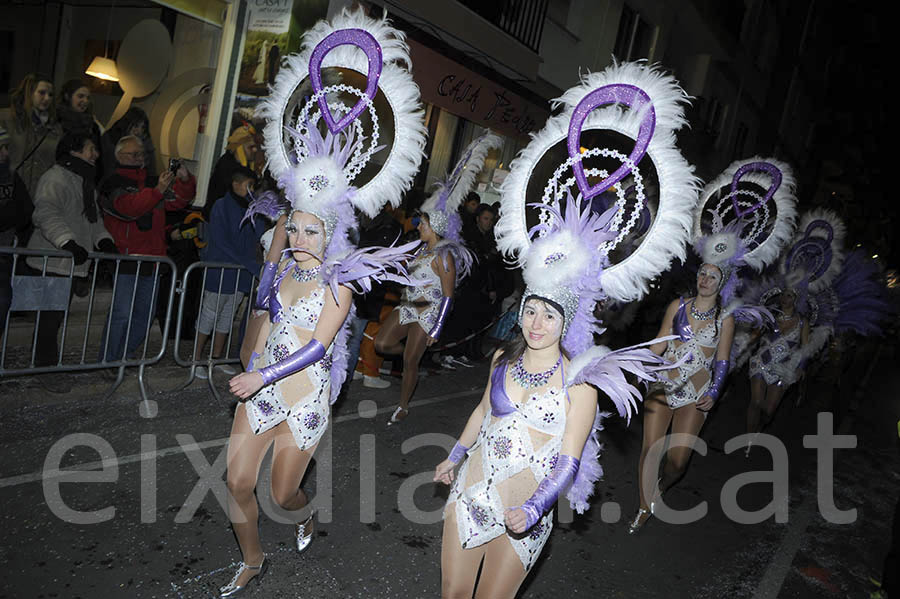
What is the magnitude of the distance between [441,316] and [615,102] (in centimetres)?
345

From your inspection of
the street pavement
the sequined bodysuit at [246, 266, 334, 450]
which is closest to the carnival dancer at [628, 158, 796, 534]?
the street pavement

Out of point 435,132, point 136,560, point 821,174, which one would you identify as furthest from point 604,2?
point 821,174

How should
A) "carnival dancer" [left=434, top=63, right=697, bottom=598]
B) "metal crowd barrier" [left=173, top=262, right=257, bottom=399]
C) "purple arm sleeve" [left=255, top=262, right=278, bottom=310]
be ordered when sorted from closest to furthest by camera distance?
"carnival dancer" [left=434, top=63, right=697, bottom=598] → "purple arm sleeve" [left=255, top=262, right=278, bottom=310] → "metal crowd barrier" [left=173, top=262, right=257, bottom=399]

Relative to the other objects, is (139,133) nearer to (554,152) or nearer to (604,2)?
(554,152)

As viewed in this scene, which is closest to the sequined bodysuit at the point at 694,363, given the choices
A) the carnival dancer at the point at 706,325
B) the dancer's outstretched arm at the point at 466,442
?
the carnival dancer at the point at 706,325

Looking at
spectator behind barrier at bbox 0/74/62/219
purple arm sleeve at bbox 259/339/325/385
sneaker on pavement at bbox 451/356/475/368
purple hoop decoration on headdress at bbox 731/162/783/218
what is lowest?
sneaker on pavement at bbox 451/356/475/368

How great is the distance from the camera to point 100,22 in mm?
8047

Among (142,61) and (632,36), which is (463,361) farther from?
(632,36)

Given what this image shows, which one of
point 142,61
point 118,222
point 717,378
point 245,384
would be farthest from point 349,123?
point 142,61

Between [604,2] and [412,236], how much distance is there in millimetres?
10012

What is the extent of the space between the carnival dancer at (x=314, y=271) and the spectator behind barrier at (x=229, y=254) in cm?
282

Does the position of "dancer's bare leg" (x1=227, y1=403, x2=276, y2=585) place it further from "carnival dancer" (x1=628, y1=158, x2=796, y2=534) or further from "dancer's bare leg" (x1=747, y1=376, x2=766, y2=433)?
"dancer's bare leg" (x1=747, y1=376, x2=766, y2=433)

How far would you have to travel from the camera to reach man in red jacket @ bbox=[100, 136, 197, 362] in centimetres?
557

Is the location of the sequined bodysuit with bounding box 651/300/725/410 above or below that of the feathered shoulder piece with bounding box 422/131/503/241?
below
